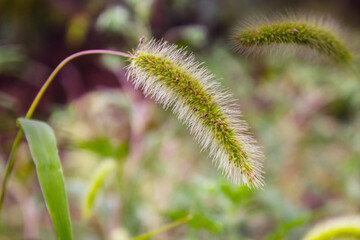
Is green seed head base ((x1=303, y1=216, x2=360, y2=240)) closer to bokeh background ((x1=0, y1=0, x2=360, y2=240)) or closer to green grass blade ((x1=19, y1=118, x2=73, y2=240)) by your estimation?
bokeh background ((x1=0, y1=0, x2=360, y2=240))

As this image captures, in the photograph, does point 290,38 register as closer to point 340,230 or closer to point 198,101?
point 198,101

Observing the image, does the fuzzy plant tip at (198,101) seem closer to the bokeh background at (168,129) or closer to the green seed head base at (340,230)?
the bokeh background at (168,129)

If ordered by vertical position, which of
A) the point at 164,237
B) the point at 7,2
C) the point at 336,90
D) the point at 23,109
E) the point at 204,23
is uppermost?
the point at 7,2

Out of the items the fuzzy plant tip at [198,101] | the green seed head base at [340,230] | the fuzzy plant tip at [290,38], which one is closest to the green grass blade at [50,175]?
the fuzzy plant tip at [198,101]

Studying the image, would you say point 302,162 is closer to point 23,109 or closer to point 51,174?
point 51,174

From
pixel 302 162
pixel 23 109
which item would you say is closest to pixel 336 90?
pixel 302 162

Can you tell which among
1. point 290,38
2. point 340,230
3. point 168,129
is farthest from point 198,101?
point 168,129
